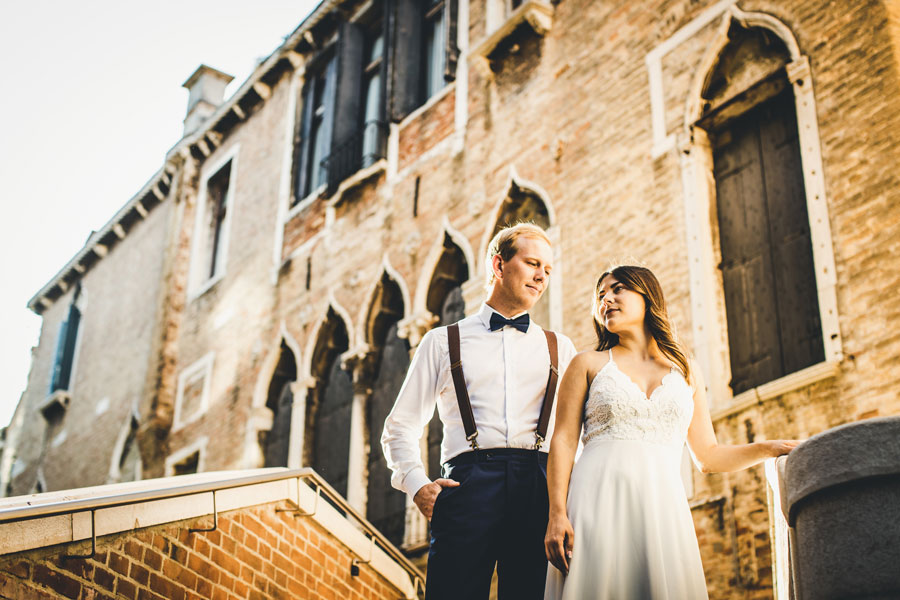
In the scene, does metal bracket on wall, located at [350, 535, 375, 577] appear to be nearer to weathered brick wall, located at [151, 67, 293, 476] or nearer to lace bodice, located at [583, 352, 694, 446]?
lace bodice, located at [583, 352, 694, 446]

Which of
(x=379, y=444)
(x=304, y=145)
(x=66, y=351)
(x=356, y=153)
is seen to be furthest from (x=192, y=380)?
(x=66, y=351)

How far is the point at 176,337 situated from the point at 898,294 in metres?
10.2

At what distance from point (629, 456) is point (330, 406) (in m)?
7.73

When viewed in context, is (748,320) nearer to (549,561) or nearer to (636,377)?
(636,377)

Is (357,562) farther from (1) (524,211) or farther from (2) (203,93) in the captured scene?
(2) (203,93)

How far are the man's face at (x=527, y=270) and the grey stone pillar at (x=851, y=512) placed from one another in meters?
0.94

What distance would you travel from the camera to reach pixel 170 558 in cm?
482

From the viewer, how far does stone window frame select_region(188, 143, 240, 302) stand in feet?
44.5

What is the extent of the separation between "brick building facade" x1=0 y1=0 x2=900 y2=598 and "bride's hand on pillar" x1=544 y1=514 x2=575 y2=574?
9.85 ft

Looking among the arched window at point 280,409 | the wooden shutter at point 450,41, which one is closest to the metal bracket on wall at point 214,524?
the arched window at point 280,409

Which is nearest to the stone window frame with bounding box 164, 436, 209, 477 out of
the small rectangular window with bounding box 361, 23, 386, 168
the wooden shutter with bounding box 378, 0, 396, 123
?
the small rectangular window with bounding box 361, 23, 386, 168

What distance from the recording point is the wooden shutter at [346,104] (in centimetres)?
1133

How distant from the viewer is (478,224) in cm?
908

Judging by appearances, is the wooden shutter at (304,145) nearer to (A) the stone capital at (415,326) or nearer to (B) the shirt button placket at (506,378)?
(A) the stone capital at (415,326)
